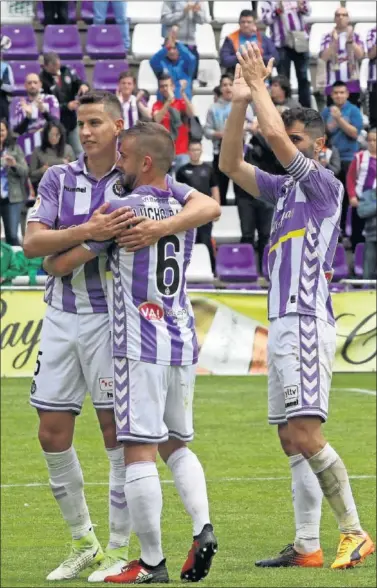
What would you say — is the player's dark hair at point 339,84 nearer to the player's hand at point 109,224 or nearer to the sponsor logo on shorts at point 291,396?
the sponsor logo on shorts at point 291,396

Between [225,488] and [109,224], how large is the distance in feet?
14.3

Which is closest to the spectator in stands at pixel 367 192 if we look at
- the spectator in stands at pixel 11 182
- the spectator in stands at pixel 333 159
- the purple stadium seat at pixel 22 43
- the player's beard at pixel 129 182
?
the spectator in stands at pixel 333 159

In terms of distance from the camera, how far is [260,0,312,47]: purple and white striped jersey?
2208 centimetres

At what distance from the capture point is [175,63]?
2150 cm

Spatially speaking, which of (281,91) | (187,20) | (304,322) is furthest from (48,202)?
(187,20)

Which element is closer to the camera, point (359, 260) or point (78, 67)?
point (359, 260)

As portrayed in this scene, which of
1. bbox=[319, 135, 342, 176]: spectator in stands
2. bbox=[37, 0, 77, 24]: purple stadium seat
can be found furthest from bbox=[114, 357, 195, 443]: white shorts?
bbox=[37, 0, 77, 24]: purple stadium seat

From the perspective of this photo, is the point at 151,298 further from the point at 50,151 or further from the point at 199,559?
the point at 50,151

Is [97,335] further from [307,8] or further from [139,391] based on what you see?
[307,8]

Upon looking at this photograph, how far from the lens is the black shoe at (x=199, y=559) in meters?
6.29

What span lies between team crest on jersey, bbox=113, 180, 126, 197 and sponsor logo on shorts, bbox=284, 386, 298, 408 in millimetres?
1336

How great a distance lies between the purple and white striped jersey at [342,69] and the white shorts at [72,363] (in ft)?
50.1

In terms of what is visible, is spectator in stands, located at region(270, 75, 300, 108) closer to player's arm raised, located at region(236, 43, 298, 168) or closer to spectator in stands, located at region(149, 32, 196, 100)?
spectator in stands, located at region(149, 32, 196, 100)

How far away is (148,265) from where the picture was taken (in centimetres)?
646
